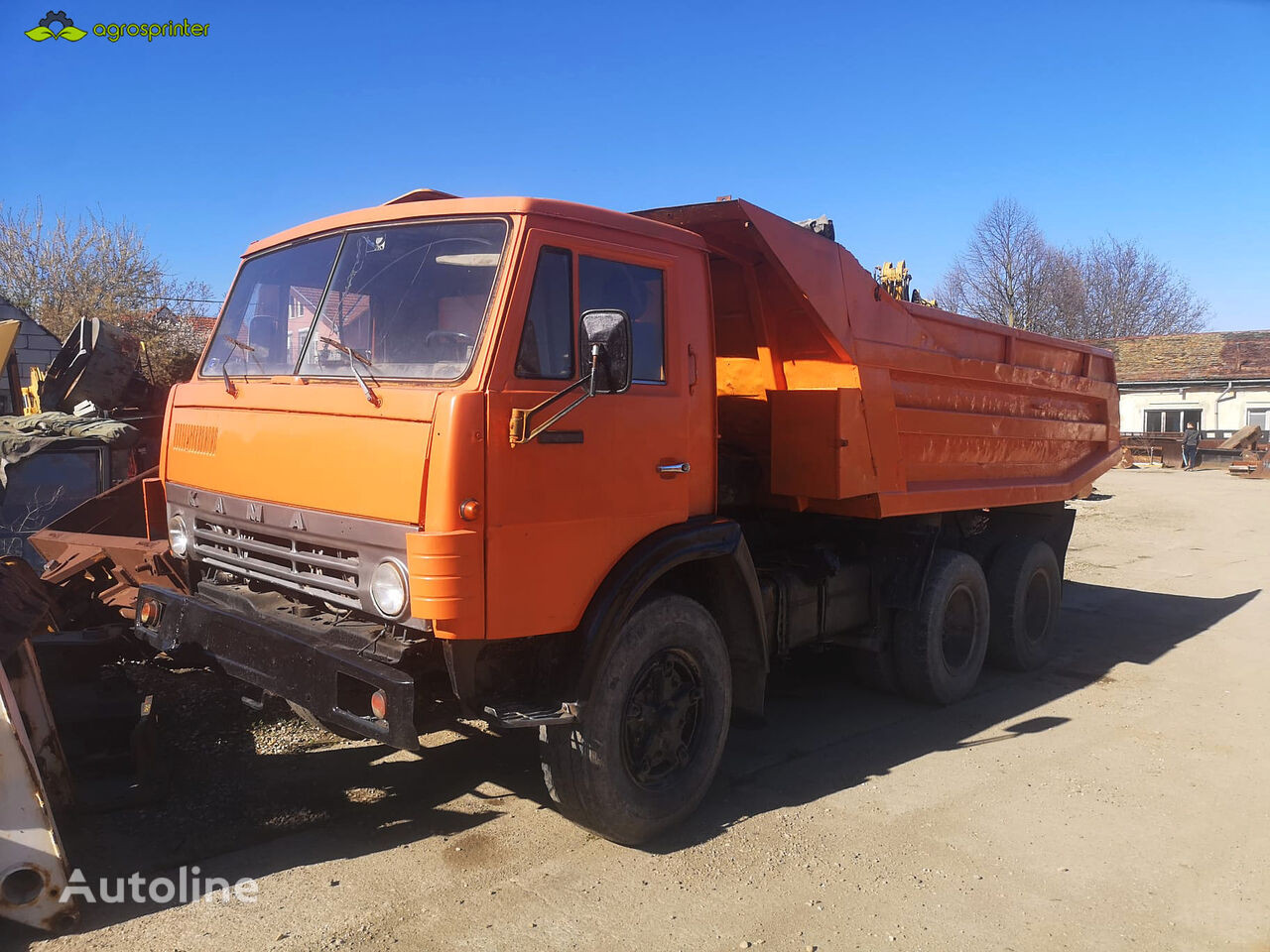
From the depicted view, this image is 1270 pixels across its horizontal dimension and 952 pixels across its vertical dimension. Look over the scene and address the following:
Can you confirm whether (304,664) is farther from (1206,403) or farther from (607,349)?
(1206,403)

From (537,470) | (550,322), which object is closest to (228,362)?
(550,322)

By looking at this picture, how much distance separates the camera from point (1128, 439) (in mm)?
35188

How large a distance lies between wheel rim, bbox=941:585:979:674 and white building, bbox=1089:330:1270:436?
3256 cm

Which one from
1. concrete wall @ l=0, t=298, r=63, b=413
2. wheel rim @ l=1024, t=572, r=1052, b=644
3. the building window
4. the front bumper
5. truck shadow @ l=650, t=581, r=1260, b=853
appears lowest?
truck shadow @ l=650, t=581, r=1260, b=853

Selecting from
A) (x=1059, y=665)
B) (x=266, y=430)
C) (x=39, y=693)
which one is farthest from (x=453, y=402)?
(x=1059, y=665)

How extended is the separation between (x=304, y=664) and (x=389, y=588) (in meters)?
0.49

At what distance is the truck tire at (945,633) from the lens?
6.01m

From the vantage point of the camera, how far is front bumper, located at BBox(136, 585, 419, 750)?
3.23 meters

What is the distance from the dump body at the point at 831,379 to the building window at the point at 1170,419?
1448 inches

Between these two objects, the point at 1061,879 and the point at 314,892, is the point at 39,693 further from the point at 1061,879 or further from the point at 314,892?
the point at 1061,879

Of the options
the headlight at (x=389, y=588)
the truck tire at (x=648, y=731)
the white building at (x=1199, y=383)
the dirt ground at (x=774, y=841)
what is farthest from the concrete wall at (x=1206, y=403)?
the headlight at (x=389, y=588)

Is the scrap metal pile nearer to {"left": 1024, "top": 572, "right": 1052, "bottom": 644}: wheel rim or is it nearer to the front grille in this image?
the front grille
